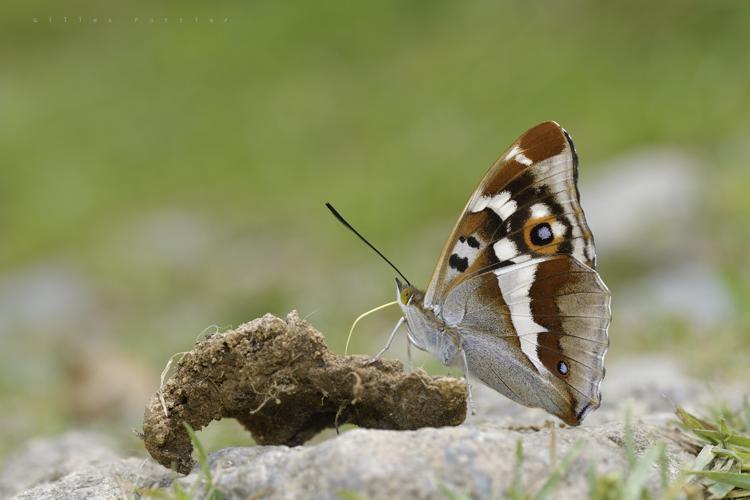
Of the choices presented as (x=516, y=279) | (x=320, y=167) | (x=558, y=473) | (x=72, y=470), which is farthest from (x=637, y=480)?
(x=320, y=167)

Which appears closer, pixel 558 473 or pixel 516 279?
pixel 558 473

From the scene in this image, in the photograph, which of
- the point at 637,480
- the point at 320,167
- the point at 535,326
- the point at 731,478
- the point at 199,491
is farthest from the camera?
the point at 320,167

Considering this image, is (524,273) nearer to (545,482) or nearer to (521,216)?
(521,216)

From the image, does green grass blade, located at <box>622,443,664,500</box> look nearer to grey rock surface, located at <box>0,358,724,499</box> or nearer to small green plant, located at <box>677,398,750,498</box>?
grey rock surface, located at <box>0,358,724,499</box>

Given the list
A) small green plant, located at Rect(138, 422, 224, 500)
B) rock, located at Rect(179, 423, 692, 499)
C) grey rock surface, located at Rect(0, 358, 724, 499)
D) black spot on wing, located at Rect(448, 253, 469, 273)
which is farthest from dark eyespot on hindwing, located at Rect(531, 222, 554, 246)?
small green plant, located at Rect(138, 422, 224, 500)

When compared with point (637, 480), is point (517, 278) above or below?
above

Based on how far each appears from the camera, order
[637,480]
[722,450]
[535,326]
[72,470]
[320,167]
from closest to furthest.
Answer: [637,480] < [722,450] < [535,326] < [72,470] < [320,167]

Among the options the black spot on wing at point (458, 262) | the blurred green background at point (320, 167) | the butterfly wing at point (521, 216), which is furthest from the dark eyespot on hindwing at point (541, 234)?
the blurred green background at point (320, 167)

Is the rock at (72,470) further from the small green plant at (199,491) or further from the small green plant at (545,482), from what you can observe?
the small green plant at (545,482)
